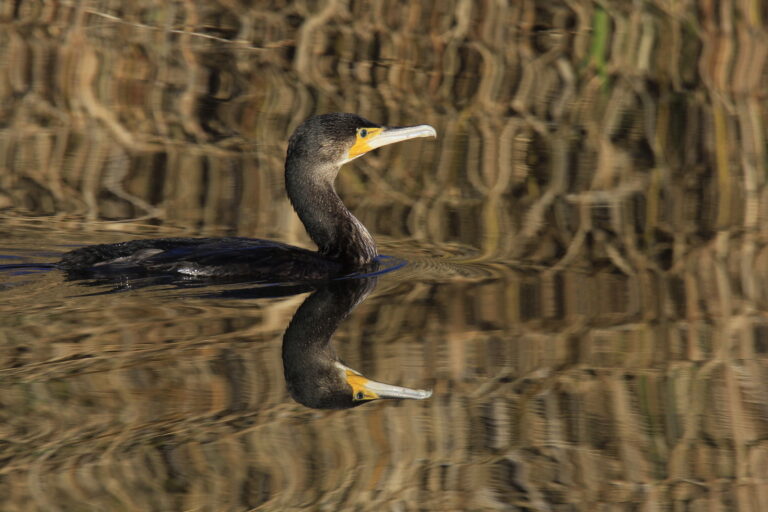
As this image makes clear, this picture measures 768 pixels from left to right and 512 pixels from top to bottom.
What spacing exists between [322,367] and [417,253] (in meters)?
2.04

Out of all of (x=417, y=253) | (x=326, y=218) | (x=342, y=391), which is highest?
(x=326, y=218)

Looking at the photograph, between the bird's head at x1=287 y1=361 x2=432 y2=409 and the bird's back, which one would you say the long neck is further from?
the bird's head at x1=287 y1=361 x2=432 y2=409

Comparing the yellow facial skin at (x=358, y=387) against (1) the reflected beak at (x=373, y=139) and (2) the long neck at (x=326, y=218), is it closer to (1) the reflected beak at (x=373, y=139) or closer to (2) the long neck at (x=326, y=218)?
(2) the long neck at (x=326, y=218)

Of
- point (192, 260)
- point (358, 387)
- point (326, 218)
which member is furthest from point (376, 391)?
point (326, 218)

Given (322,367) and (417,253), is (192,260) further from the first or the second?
Result: (322,367)

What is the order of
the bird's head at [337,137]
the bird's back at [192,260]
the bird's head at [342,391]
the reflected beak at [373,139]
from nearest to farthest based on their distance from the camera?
the bird's head at [342,391] < the bird's back at [192,260] < the bird's head at [337,137] < the reflected beak at [373,139]

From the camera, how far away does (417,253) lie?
22.4 ft

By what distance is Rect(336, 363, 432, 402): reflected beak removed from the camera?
4.59 metres

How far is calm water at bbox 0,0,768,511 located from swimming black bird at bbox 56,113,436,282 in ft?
0.45

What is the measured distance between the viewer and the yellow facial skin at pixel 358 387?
15.1 ft

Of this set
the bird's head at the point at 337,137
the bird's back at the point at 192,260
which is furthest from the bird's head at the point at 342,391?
the bird's head at the point at 337,137

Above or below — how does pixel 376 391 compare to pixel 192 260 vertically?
below

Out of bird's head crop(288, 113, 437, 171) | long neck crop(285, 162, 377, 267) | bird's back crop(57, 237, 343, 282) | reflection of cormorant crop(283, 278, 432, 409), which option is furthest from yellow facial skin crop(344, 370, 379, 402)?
bird's head crop(288, 113, 437, 171)

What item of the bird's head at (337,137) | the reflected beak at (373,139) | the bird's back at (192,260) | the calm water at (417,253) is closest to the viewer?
the calm water at (417,253)
